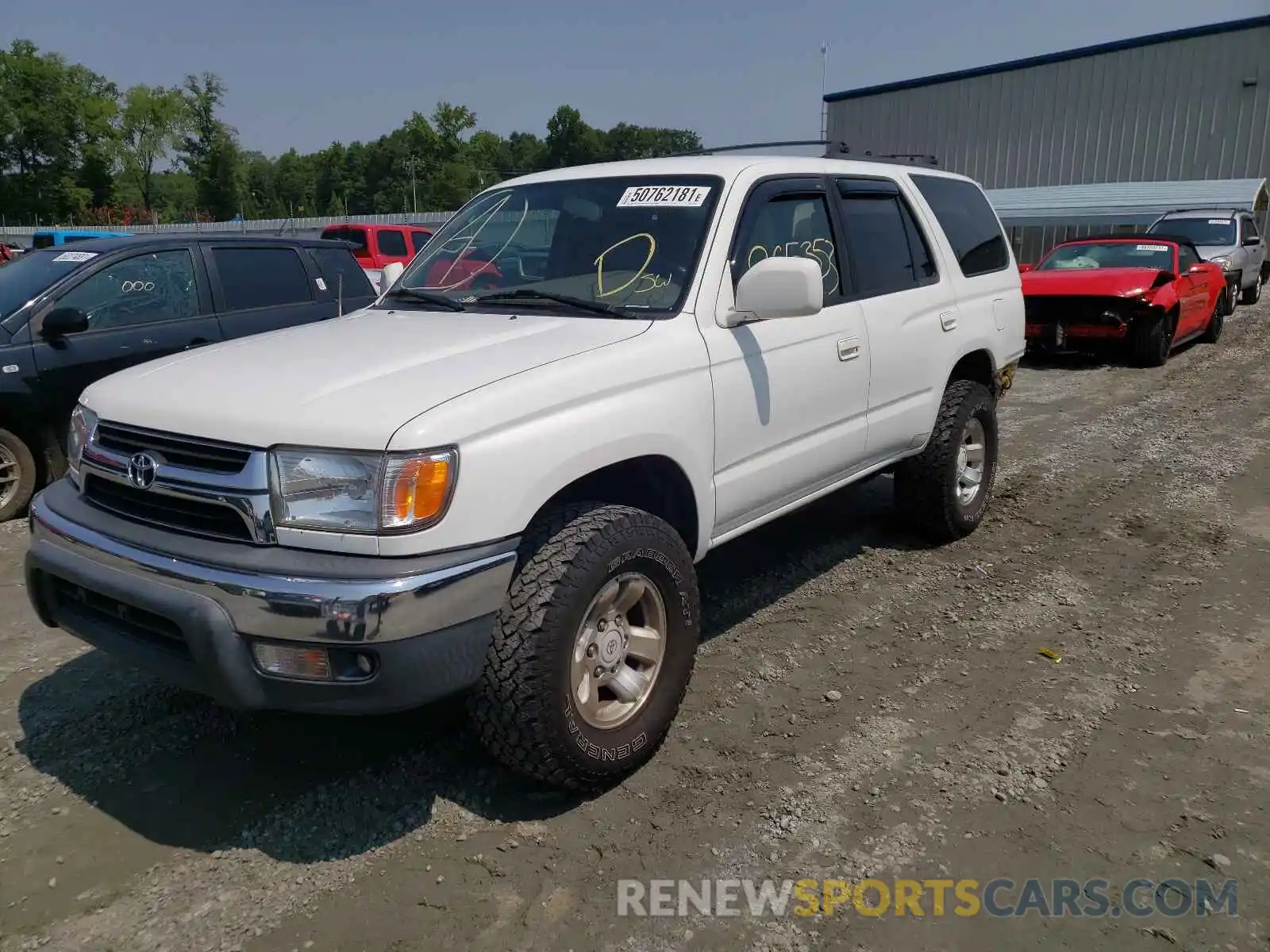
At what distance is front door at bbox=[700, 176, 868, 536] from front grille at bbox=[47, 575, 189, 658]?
1.82 metres

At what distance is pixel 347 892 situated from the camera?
2.57m

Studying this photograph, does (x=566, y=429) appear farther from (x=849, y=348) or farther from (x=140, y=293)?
(x=140, y=293)

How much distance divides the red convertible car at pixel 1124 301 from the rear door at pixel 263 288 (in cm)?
763

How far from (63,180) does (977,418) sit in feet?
277

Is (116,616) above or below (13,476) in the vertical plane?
above

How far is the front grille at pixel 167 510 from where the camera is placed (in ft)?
8.48

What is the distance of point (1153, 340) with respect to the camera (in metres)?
10.9

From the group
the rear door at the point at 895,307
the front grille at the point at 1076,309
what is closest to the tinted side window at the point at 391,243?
the front grille at the point at 1076,309

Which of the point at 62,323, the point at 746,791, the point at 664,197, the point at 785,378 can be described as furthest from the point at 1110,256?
the point at 62,323

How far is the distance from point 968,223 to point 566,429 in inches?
138

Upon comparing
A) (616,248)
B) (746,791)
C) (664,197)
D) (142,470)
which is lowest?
(746,791)

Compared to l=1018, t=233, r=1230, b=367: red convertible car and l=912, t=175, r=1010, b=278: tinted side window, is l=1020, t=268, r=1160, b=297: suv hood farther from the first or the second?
l=912, t=175, r=1010, b=278: tinted side window

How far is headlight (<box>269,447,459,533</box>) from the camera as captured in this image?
2441mm

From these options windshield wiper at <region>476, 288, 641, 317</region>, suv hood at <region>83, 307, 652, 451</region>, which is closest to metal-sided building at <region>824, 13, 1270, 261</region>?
windshield wiper at <region>476, 288, 641, 317</region>
